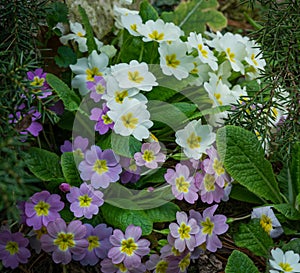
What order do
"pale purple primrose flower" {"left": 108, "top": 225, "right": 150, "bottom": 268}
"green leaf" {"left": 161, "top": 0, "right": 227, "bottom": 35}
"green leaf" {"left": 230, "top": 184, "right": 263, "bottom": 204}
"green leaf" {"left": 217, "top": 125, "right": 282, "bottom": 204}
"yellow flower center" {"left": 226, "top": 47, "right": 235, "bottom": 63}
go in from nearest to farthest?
1. "pale purple primrose flower" {"left": 108, "top": 225, "right": 150, "bottom": 268}
2. "green leaf" {"left": 217, "top": 125, "right": 282, "bottom": 204}
3. "green leaf" {"left": 230, "top": 184, "right": 263, "bottom": 204}
4. "yellow flower center" {"left": 226, "top": 47, "right": 235, "bottom": 63}
5. "green leaf" {"left": 161, "top": 0, "right": 227, "bottom": 35}

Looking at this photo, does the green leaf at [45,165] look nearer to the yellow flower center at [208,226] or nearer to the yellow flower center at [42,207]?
the yellow flower center at [42,207]

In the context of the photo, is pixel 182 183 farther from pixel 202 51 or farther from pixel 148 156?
pixel 202 51

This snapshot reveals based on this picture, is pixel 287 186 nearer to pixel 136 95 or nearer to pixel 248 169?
pixel 248 169

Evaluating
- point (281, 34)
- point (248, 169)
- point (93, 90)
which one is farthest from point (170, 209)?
point (281, 34)

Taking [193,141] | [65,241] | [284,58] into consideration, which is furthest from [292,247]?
[65,241]

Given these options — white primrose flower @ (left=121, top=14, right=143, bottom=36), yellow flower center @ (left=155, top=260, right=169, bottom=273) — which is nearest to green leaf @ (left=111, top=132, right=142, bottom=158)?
yellow flower center @ (left=155, top=260, right=169, bottom=273)

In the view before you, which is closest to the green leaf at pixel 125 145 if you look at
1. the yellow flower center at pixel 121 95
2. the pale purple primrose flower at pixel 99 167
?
the pale purple primrose flower at pixel 99 167

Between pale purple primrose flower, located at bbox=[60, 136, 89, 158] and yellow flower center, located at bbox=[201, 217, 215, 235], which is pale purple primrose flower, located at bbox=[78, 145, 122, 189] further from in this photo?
yellow flower center, located at bbox=[201, 217, 215, 235]
